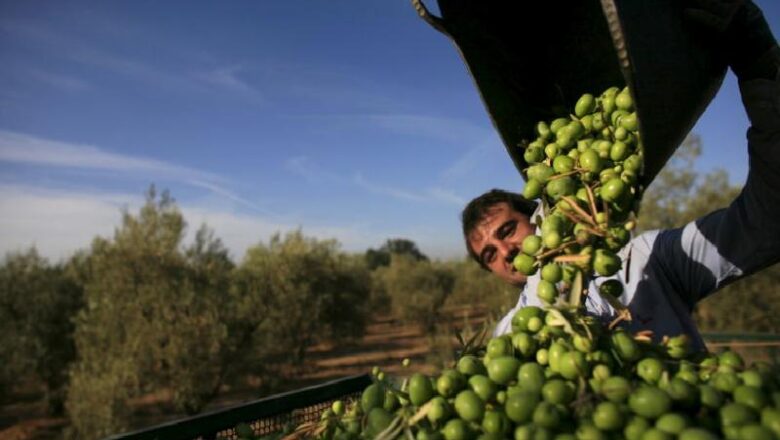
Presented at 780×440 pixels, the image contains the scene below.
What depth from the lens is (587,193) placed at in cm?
193

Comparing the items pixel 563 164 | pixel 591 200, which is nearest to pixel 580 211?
pixel 591 200

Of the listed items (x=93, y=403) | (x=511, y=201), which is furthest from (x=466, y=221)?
(x=93, y=403)

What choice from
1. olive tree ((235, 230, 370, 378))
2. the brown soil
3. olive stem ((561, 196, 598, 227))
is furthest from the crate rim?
olive tree ((235, 230, 370, 378))

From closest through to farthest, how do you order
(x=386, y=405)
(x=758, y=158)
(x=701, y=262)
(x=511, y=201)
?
(x=386, y=405) < (x=758, y=158) < (x=701, y=262) < (x=511, y=201)

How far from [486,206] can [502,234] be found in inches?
10.0

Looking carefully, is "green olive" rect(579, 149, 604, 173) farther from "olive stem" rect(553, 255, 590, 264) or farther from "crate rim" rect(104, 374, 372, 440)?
"crate rim" rect(104, 374, 372, 440)

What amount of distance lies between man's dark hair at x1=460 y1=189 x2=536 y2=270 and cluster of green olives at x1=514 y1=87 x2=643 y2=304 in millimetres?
1301

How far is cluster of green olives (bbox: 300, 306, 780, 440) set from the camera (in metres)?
1.35

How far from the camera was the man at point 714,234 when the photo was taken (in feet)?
6.55

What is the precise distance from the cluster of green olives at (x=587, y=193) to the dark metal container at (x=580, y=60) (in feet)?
0.47

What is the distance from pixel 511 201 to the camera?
3594mm

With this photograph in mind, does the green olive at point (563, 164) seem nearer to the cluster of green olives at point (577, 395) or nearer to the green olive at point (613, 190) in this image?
the green olive at point (613, 190)

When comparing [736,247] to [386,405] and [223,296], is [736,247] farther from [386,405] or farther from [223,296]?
[223,296]

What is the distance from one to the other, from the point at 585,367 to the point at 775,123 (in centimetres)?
145
